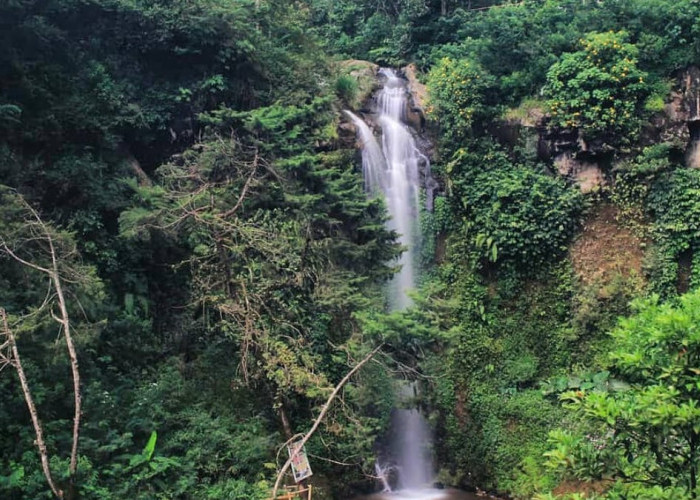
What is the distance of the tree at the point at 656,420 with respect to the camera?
457cm

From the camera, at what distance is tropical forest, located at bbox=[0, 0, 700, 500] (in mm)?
8688

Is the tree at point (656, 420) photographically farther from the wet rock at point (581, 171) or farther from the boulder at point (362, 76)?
the boulder at point (362, 76)

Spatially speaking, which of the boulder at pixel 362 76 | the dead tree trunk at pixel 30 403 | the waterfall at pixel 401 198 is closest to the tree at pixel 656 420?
the dead tree trunk at pixel 30 403

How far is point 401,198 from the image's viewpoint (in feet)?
46.7

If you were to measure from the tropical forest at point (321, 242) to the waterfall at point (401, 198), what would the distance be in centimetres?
6

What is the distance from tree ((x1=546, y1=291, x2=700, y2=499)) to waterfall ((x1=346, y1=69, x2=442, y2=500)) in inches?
285

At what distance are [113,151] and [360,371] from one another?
21.2 ft

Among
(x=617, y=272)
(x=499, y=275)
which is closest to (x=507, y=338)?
(x=499, y=275)

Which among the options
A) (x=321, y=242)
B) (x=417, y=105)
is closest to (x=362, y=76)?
(x=417, y=105)

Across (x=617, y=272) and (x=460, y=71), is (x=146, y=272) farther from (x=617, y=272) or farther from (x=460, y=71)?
(x=617, y=272)

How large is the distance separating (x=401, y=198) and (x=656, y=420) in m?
10.1

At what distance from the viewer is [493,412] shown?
40.8ft

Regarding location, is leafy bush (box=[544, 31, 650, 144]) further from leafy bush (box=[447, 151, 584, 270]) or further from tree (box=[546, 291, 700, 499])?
tree (box=[546, 291, 700, 499])

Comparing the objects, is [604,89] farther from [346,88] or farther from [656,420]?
[656,420]
